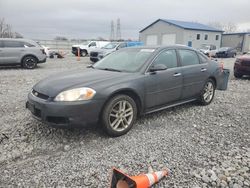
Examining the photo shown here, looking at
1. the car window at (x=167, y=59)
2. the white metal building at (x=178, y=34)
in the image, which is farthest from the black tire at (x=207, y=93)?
the white metal building at (x=178, y=34)

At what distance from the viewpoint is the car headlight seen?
3.53 metres

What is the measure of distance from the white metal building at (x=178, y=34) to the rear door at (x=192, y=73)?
110 feet

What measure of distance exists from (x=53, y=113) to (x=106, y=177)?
4.04 feet

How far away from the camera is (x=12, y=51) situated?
12.3 m

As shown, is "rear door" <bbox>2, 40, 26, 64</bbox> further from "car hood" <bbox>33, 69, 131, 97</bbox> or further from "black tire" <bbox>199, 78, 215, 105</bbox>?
"black tire" <bbox>199, 78, 215, 105</bbox>

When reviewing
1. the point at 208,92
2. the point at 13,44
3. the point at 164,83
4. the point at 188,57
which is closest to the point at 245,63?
the point at 208,92

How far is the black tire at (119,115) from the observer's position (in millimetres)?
3740

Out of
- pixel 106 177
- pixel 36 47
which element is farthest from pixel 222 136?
pixel 36 47

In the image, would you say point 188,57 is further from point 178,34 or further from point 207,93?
point 178,34

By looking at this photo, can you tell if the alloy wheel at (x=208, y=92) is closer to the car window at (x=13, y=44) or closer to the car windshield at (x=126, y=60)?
the car windshield at (x=126, y=60)

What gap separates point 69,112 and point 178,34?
37.1 m

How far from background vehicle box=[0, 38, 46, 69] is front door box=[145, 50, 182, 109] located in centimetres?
994

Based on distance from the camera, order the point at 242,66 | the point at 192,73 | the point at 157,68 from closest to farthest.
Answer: the point at 157,68 → the point at 192,73 → the point at 242,66

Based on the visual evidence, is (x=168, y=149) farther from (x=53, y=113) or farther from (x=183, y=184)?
(x=53, y=113)
